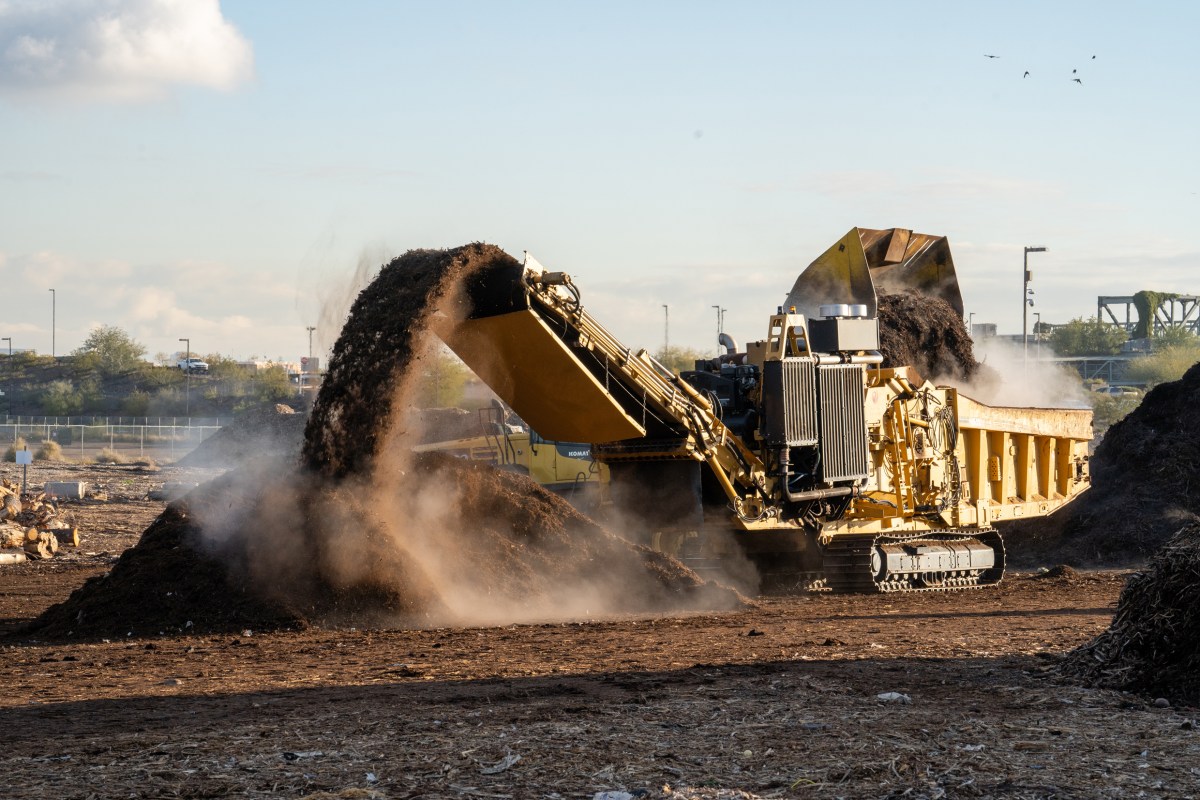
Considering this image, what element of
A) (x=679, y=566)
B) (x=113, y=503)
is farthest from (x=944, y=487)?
(x=113, y=503)

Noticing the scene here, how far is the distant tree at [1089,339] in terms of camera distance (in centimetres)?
8644

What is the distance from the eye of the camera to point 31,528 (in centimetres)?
2200

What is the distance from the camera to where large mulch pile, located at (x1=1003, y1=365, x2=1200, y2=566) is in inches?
919

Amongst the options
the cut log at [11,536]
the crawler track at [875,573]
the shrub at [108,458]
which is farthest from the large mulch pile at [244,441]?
the crawler track at [875,573]

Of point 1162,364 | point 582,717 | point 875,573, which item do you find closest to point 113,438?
point 1162,364

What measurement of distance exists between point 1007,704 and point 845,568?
318 inches

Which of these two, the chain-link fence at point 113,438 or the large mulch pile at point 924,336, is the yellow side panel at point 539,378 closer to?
the large mulch pile at point 924,336

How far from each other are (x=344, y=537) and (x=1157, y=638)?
6873mm

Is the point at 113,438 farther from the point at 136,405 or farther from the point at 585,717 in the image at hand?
the point at 585,717

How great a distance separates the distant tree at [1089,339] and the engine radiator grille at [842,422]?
7519cm

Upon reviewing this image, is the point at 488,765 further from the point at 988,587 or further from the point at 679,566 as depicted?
the point at 988,587

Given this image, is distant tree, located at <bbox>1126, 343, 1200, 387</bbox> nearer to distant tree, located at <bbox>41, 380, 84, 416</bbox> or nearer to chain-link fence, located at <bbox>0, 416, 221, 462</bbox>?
chain-link fence, located at <bbox>0, 416, 221, 462</bbox>

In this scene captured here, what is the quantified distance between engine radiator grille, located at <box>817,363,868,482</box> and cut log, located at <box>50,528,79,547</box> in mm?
13839

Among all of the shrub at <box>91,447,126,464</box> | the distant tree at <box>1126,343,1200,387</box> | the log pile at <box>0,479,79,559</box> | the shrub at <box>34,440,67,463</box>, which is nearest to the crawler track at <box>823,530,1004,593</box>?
the log pile at <box>0,479,79,559</box>
